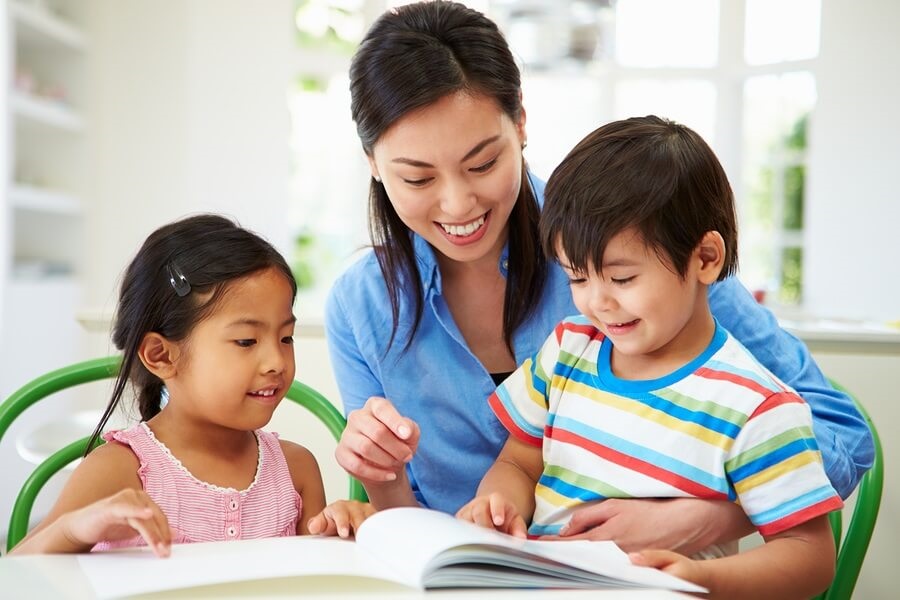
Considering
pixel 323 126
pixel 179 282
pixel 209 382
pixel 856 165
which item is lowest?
pixel 209 382

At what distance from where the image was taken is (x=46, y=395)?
4.64 ft

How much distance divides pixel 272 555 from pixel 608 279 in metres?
0.51

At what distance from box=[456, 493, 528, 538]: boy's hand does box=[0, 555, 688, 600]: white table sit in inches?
8.7

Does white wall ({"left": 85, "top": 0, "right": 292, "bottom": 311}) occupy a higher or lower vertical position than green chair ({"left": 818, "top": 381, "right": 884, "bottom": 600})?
higher

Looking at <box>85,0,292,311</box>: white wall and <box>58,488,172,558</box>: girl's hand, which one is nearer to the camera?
<box>58,488,172,558</box>: girl's hand

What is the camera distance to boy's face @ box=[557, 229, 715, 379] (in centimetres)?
114

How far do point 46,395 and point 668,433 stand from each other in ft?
2.86

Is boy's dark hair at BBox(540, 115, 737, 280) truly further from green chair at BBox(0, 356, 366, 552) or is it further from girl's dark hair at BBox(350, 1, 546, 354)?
green chair at BBox(0, 356, 366, 552)

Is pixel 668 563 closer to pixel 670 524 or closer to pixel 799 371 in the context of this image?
pixel 670 524

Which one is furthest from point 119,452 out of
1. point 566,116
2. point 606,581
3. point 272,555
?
point 566,116

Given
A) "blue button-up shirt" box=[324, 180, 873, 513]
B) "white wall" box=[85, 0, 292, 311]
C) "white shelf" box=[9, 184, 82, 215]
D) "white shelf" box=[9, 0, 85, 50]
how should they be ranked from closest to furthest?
"blue button-up shirt" box=[324, 180, 873, 513]
"white shelf" box=[9, 0, 85, 50]
"white shelf" box=[9, 184, 82, 215]
"white wall" box=[85, 0, 292, 311]

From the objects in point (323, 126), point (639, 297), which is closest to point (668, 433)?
point (639, 297)

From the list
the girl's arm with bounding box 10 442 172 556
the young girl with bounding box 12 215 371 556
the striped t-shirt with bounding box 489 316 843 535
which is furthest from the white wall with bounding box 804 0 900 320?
the girl's arm with bounding box 10 442 172 556

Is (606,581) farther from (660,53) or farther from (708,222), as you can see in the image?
(660,53)
